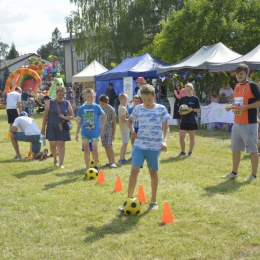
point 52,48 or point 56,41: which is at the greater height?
point 56,41

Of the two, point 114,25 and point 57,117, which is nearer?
point 57,117

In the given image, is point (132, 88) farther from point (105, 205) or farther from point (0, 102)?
point (0, 102)

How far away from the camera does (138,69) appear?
819 inches

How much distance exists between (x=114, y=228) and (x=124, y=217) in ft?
1.39

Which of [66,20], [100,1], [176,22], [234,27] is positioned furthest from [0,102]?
[234,27]

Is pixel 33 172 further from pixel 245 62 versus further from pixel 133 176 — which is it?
pixel 245 62

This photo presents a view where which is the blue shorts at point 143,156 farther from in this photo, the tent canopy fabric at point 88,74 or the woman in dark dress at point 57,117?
the tent canopy fabric at point 88,74

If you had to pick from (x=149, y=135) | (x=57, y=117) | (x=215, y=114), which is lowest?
(x=215, y=114)

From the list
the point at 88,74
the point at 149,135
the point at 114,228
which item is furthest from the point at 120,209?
the point at 88,74

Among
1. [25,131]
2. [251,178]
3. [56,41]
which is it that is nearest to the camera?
[251,178]

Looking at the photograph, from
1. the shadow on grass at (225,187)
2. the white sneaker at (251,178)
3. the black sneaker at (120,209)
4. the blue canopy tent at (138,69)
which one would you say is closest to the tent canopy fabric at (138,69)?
the blue canopy tent at (138,69)

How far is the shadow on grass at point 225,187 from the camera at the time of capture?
6.75 meters

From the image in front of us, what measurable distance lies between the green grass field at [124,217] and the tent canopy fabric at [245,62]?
20.7ft

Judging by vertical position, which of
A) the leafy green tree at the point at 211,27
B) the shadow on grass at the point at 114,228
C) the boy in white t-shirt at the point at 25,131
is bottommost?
the shadow on grass at the point at 114,228
